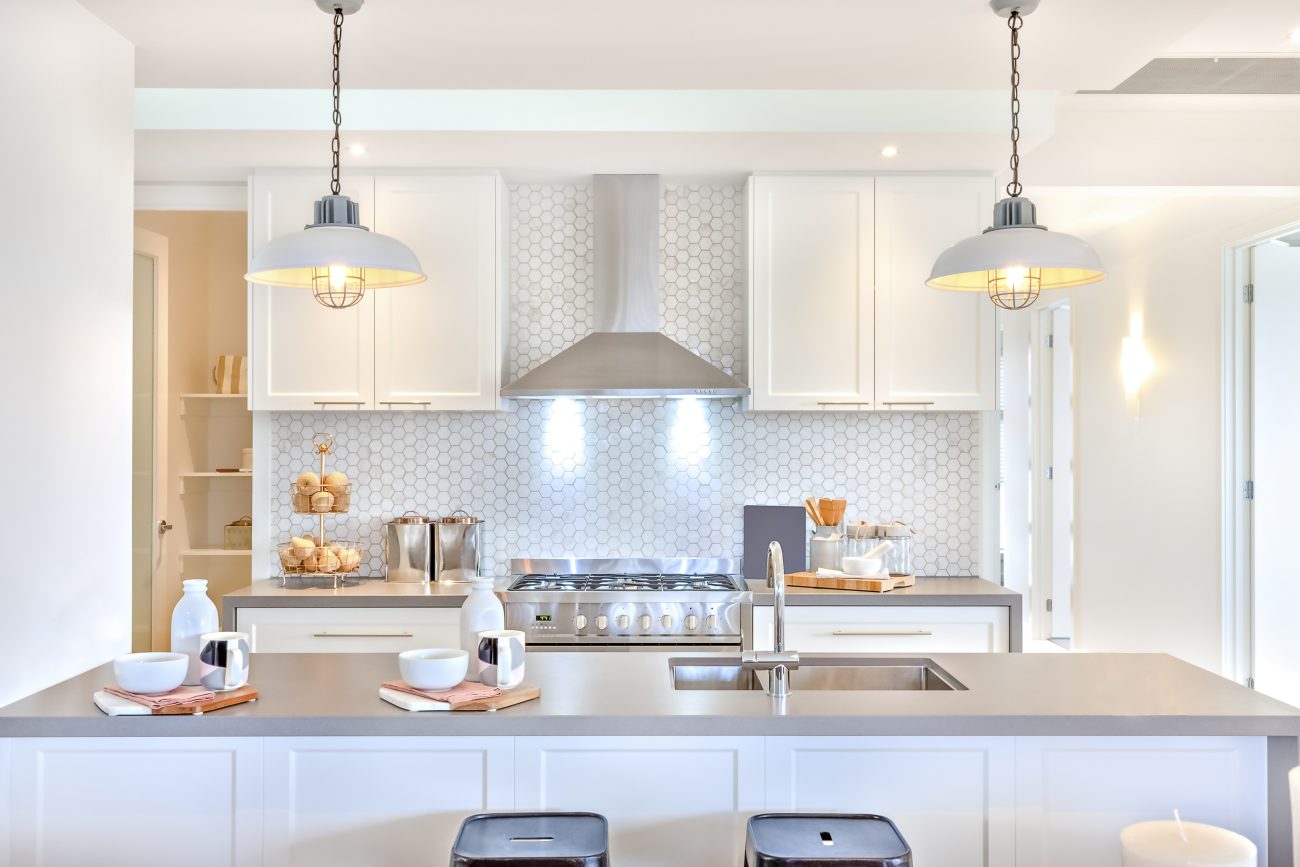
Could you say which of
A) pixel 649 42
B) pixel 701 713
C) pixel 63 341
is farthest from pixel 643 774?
pixel 649 42

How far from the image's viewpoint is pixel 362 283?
2.70 metres

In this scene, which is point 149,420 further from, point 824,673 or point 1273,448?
point 1273,448

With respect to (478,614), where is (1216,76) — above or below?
above

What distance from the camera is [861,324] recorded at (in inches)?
158

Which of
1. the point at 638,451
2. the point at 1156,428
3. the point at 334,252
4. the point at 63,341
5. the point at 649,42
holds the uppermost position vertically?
the point at 649,42

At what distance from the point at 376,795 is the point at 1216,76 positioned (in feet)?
12.4

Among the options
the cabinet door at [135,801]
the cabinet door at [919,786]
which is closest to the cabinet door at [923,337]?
the cabinet door at [919,786]

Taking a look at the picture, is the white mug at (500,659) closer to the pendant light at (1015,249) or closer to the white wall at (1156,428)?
the pendant light at (1015,249)

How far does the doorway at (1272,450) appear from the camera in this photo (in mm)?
4504

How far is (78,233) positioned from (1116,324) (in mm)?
5367

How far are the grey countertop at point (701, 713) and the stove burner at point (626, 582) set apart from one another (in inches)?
57.2

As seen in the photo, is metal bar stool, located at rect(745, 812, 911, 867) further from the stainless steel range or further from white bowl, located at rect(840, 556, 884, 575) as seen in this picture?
white bowl, located at rect(840, 556, 884, 575)

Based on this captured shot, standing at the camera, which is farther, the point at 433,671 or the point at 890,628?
the point at 890,628

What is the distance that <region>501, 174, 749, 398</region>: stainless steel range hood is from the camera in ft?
12.8
